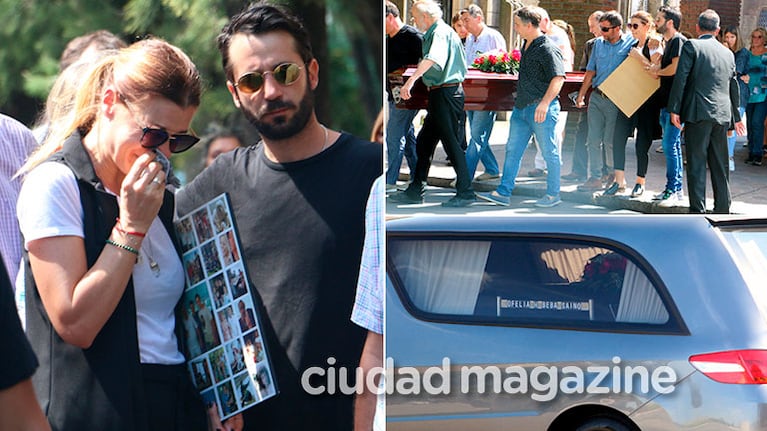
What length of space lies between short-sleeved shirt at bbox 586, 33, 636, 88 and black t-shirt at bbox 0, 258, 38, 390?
6.27 meters

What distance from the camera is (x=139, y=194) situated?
104 inches

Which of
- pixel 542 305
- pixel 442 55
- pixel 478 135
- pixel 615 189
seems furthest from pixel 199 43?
pixel 478 135

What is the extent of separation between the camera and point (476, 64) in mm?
8922

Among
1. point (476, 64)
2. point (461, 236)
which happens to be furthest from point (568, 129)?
point (461, 236)

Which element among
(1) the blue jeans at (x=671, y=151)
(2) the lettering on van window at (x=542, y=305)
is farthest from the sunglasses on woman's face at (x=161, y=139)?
(1) the blue jeans at (x=671, y=151)

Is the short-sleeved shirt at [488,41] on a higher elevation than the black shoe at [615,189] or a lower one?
higher

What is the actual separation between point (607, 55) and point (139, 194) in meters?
6.14

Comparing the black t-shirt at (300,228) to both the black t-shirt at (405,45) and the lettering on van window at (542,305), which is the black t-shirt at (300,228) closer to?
the lettering on van window at (542,305)

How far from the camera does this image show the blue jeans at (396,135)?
8.08m

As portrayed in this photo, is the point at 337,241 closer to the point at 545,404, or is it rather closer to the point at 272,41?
the point at 272,41

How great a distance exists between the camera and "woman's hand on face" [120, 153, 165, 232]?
2648 millimetres

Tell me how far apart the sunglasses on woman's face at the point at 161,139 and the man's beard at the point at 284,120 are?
0.53ft

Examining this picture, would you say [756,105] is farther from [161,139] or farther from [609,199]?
[161,139]

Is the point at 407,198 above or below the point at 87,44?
below
